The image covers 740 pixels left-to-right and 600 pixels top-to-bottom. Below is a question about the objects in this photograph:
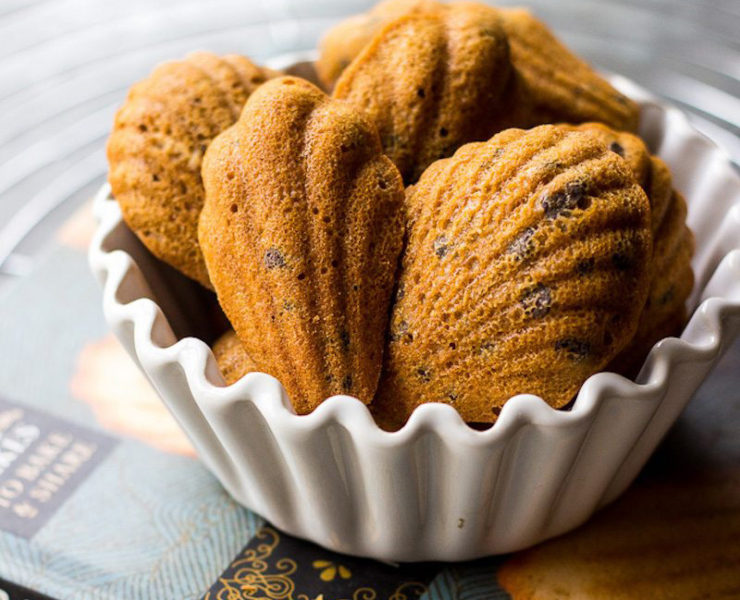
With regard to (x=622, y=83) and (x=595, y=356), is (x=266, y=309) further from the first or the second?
(x=622, y=83)

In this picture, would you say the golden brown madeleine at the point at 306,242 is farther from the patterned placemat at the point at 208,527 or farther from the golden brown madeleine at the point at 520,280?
the patterned placemat at the point at 208,527

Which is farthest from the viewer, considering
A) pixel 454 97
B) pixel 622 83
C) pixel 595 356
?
pixel 622 83

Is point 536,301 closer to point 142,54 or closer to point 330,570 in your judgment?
point 330,570

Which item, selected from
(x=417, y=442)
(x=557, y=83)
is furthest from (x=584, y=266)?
(x=557, y=83)

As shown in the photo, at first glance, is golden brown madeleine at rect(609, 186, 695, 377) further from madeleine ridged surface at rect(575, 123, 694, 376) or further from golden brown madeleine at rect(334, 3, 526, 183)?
golden brown madeleine at rect(334, 3, 526, 183)

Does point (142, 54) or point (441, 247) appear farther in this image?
point (142, 54)

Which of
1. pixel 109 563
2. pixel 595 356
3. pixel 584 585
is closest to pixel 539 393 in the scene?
pixel 595 356

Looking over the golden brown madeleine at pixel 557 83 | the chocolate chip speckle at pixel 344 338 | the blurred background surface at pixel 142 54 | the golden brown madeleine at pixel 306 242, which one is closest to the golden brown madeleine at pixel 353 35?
the golden brown madeleine at pixel 557 83
